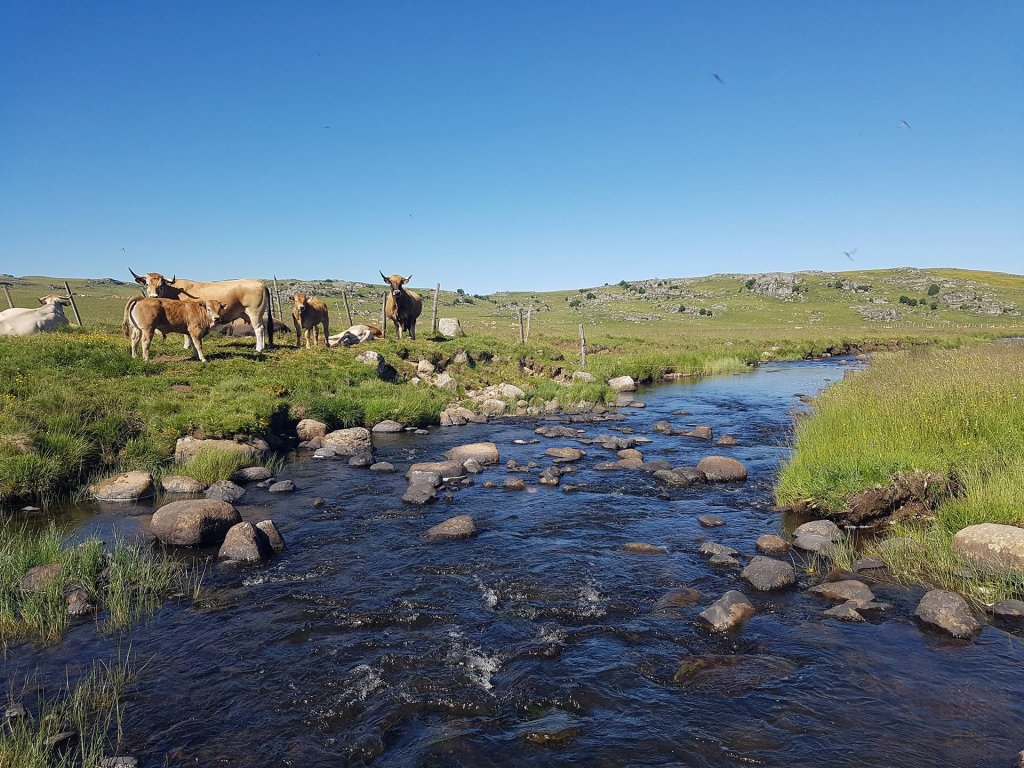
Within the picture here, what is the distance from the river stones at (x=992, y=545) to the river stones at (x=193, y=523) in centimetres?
1156

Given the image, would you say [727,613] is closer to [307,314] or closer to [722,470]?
[722,470]

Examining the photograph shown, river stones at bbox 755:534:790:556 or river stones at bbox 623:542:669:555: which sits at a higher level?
river stones at bbox 755:534:790:556

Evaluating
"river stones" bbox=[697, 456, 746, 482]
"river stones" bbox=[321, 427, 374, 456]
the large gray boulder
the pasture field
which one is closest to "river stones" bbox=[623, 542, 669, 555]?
"river stones" bbox=[697, 456, 746, 482]

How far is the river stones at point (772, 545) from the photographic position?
9461 millimetres

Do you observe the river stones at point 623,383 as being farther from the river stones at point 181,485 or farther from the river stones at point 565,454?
the river stones at point 181,485

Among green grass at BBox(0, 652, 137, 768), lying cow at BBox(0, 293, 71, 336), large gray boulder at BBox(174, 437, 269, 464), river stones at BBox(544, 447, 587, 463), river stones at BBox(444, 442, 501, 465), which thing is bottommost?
river stones at BBox(544, 447, 587, 463)

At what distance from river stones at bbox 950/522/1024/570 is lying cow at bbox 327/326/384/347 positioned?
24.5 metres

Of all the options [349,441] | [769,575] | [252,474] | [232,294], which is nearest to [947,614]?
[769,575]

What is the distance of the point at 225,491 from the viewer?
40.2ft

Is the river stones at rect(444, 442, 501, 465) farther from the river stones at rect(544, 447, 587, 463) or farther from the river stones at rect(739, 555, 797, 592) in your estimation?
the river stones at rect(739, 555, 797, 592)

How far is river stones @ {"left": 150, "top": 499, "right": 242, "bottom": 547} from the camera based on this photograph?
377 inches

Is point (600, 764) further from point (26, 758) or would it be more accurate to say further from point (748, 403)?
point (748, 403)

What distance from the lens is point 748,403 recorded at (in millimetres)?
26094

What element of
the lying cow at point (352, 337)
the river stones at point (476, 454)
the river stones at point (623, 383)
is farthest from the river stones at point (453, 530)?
the river stones at point (623, 383)
